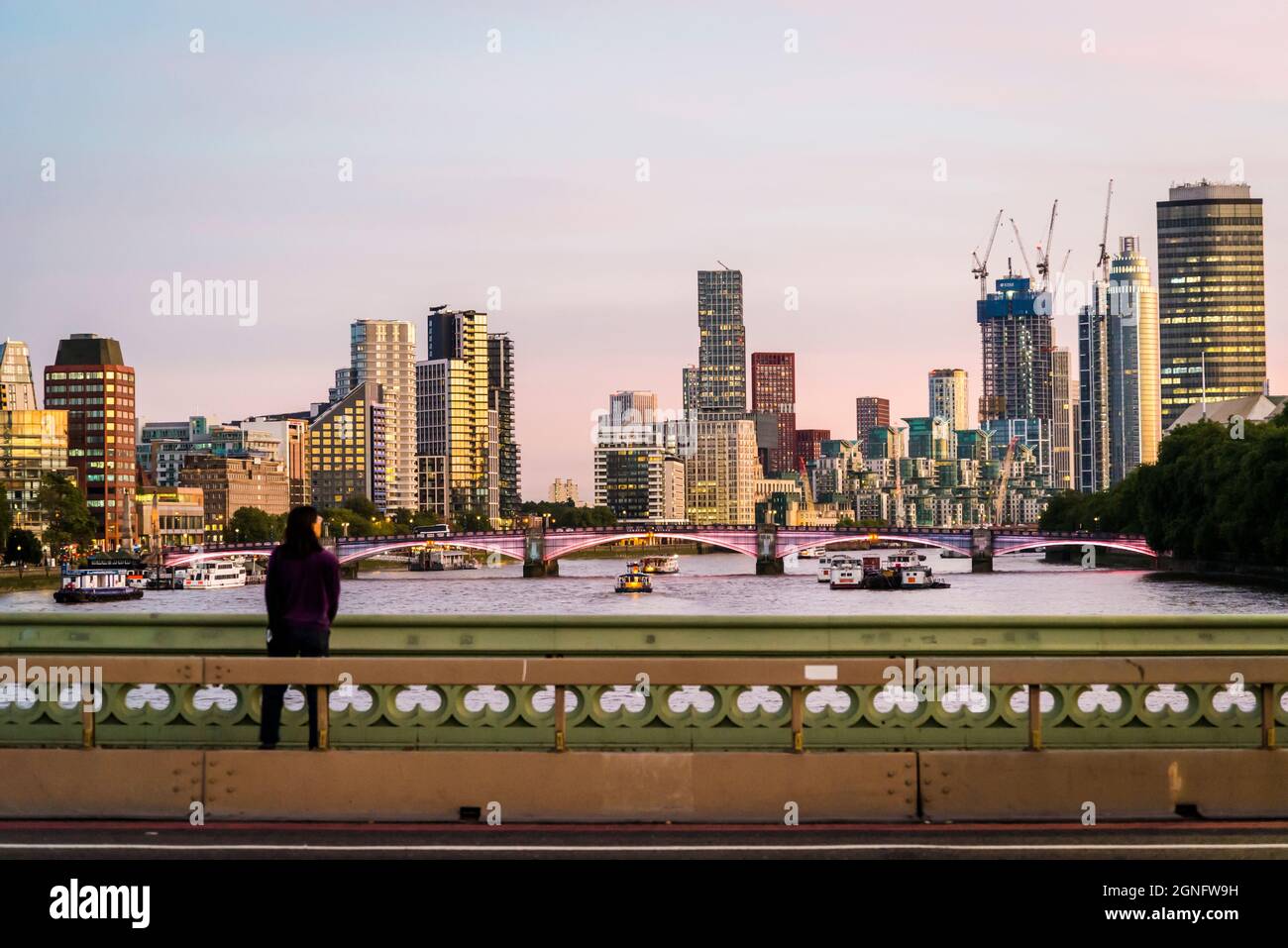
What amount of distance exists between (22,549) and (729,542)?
2918 inches

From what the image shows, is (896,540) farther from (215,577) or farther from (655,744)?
(655,744)

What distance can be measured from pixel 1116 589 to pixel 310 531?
4437 inches

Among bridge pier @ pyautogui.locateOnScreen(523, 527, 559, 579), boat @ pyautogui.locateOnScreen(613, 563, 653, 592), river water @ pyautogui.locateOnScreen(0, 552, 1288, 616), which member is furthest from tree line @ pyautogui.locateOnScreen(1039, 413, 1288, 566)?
bridge pier @ pyautogui.locateOnScreen(523, 527, 559, 579)

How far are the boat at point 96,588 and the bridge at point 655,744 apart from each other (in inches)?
4726

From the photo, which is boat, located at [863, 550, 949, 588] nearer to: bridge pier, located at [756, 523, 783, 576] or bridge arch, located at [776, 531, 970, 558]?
bridge arch, located at [776, 531, 970, 558]

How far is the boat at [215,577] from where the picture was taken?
159 metres

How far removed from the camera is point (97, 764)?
14.6m

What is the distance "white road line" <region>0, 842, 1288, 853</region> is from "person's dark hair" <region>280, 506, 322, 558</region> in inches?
116

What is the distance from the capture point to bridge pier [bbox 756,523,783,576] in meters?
182

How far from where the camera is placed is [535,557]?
17838 cm
